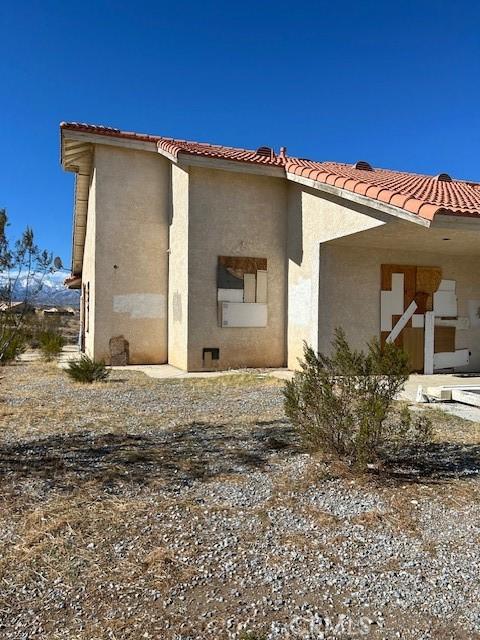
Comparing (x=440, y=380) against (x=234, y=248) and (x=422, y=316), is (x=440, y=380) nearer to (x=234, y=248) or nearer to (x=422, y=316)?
(x=422, y=316)

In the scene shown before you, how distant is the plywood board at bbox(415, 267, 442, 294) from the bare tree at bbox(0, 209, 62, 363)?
9.45 m

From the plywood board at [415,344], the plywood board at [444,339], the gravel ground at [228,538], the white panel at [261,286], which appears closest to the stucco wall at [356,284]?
the plywood board at [415,344]

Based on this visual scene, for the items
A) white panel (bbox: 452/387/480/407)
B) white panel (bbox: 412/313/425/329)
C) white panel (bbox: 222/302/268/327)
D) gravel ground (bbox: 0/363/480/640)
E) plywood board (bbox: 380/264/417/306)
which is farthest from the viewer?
white panel (bbox: 222/302/268/327)

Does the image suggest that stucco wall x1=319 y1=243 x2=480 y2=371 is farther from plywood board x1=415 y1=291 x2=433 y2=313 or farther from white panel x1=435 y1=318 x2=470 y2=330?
white panel x1=435 y1=318 x2=470 y2=330

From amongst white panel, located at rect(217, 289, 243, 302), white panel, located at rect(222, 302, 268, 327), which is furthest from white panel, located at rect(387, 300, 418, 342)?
white panel, located at rect(217, 289, 243, 302)

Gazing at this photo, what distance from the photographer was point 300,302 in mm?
12516

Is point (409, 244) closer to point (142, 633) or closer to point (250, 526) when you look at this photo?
point (250, 526)

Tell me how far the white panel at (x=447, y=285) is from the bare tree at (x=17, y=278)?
1015 centimetres

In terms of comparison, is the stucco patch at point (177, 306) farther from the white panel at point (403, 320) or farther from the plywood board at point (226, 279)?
the white panel at point (403, 320)

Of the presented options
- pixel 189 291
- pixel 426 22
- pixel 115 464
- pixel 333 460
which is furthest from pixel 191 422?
pixel 426 22

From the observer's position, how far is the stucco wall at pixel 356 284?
11.7 metres

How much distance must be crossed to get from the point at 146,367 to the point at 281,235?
17.7 feet

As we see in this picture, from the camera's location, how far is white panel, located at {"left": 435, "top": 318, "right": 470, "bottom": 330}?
1288 centimetres

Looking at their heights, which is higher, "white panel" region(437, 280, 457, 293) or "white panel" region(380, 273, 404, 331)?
"white panel" region(437, 280, 457, 293)
